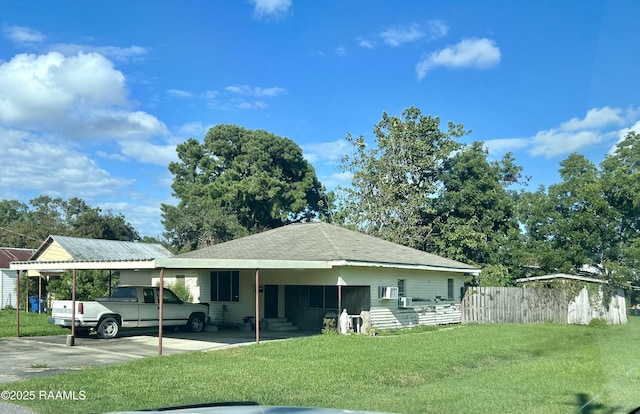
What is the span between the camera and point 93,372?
11227 mm

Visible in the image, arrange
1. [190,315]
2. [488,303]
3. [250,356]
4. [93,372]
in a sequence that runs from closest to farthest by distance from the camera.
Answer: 1. [93,372]
2. [250,356]
3. [190,315]
4. [488,303]

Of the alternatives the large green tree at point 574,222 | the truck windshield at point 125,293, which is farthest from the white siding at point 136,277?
the large green tree at point 574,222

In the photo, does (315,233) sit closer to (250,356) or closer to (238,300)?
(238,300)

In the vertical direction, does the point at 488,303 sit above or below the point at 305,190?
below

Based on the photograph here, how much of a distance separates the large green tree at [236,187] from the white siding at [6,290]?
12014mm

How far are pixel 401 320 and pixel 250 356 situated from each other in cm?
949

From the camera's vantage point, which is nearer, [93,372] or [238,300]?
[93,372]

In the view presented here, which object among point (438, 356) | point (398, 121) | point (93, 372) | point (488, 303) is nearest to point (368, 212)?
point (398, 121)

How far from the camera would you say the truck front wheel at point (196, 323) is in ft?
67.7

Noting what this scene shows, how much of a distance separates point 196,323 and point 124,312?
115 inches

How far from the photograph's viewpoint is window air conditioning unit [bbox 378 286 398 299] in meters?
20.8

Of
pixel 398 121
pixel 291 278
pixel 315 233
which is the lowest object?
pixel 291 278

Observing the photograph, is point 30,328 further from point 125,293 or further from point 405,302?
point 405,302

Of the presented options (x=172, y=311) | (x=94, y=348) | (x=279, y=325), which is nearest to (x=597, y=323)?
(x=279, y=325)
